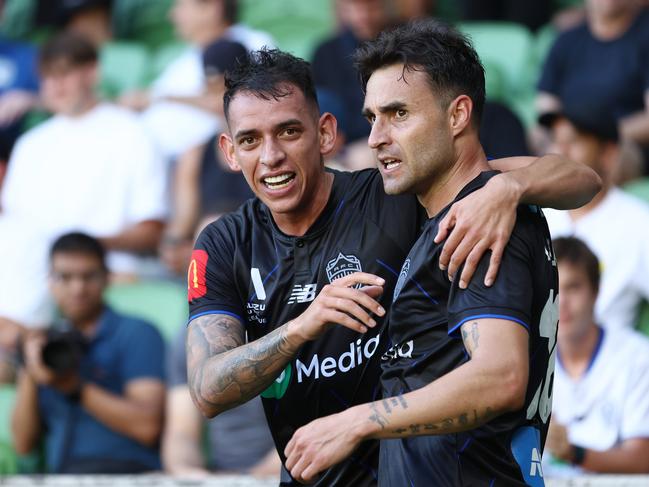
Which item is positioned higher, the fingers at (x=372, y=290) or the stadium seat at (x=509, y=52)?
the stadium seat at (x=509, y=52)

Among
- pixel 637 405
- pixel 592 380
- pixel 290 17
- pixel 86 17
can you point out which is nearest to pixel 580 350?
pixel 592 380

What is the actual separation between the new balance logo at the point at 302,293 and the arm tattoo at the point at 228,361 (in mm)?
178

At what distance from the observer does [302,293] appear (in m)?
3.41

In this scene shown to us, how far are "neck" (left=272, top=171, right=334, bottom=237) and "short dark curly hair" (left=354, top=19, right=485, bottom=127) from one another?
0.49 meters

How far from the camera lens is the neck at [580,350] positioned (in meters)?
5.21

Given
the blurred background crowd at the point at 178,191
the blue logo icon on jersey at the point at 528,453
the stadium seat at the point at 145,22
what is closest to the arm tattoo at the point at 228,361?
the blue logo icon on jersey at the point at 528,453

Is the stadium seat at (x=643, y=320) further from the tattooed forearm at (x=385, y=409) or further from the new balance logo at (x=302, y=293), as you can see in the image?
the tattooed forearm at (x=385, y=409)

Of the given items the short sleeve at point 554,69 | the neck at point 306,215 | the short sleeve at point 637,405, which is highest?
the short sleeve at point 554,69

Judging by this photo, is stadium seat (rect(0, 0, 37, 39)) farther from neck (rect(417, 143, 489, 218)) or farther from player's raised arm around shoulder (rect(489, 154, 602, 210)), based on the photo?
neck (rect(417, 143, 489, 218))

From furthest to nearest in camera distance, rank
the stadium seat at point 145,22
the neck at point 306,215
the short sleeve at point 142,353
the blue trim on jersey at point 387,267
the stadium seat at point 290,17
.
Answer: the stadium seat at point 145,22, the stadium seat at point 290,17, the short sleeve at point 142,353, the neck at point 306,215, the blue trim on jersey at point 387,267

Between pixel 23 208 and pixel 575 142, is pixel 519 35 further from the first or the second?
pixel 23 208

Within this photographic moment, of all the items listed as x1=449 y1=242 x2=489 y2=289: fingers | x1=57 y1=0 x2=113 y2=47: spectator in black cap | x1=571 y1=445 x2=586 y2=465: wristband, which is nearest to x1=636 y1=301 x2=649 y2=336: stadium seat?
x1=571 y1=445 x2=586 y2=465: wristband

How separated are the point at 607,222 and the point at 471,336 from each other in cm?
322

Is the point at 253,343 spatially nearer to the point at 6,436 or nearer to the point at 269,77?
the point at 269,77
